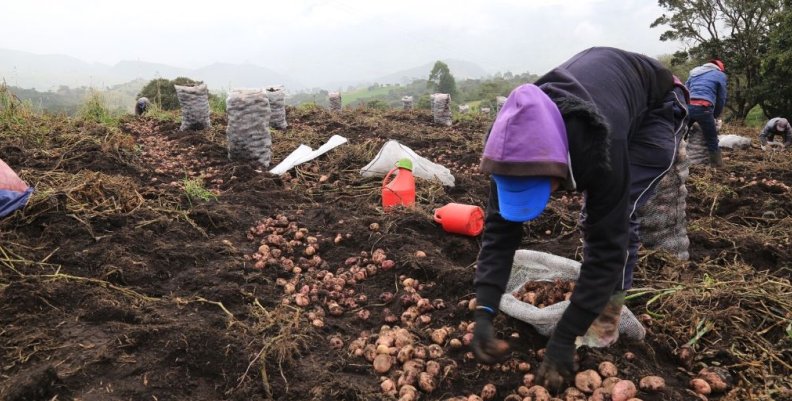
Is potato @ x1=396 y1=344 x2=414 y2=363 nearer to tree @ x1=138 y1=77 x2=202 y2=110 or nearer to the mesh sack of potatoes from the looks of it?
the mesh sack of potatoes

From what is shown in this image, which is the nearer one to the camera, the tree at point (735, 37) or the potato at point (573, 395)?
the potato at point (573, 395)

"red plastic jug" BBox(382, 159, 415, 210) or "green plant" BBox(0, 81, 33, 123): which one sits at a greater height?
"green plant" BBox(0, 81, 33, 123)

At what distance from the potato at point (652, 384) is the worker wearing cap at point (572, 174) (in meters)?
0.20

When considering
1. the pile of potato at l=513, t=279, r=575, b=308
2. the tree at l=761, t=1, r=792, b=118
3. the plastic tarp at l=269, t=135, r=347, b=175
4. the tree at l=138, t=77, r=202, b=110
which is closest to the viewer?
the pile of potato at l=513, t=279, r=575, b=308

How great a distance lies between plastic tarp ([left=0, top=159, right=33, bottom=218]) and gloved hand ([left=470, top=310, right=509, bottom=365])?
2.39 metres

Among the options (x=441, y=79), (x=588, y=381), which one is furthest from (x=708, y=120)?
(x=441, y=79)

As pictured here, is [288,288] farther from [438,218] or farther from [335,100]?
[335,100]

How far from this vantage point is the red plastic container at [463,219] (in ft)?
9.24

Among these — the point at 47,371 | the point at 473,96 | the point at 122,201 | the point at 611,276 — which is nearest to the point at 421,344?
the point at 611,276

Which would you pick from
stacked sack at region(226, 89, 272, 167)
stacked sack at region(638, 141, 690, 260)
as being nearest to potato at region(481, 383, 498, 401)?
stacked sack at region(638, 141, 690, 260)

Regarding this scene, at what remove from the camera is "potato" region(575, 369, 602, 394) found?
5.24ft

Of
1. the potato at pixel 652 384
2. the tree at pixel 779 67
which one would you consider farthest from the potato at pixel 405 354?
the tree at pixel 779 67

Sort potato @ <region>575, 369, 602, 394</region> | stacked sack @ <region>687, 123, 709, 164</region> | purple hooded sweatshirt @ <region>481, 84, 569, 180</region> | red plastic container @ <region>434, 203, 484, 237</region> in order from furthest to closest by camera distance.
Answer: stacked sack @ <region>687, 123, 709, 164</region>
red plastic container @ <region>434, 203, 484, 237</region>
potato @ <region>575, 369, 602, 394</region>
purple hooded sweatshirt @ <region>481, 84, 569, 180</region>

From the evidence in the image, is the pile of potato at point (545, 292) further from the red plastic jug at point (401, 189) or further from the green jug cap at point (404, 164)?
the green jug cap at point (404, 164)
